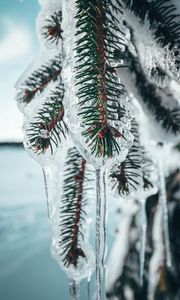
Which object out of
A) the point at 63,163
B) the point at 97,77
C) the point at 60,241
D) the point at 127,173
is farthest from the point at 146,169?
the point at 97,77

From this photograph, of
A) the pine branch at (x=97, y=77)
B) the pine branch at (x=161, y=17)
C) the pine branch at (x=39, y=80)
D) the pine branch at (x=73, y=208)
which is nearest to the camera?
the pine branch at (x=97, y=77)

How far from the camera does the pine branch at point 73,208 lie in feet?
3.92

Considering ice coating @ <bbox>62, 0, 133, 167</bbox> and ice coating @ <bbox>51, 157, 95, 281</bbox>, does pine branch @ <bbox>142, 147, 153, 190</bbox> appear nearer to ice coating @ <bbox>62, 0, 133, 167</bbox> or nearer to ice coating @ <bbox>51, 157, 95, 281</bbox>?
ice coating @ <bbox>51, 157, 95, 281</bbox>

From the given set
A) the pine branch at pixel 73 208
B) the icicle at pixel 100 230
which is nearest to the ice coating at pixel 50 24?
the pine branch at pixel 73 208

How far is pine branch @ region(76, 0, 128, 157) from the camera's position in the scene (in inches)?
30.8

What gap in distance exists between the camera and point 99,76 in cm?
83

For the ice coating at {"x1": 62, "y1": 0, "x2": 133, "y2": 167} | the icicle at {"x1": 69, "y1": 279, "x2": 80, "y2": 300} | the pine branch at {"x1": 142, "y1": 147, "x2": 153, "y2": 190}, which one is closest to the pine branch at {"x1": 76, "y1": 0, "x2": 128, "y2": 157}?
the ice coating at {"x1": 62, "y1": 0, "x2": 133, "y2": 167}

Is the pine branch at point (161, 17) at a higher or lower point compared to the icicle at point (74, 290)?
higher

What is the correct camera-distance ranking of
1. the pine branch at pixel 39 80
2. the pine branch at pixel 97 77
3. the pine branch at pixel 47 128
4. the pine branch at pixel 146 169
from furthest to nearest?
the pine branch at pixel 146 169 < the pine branch at pixel 39 80 < the pine branch at pixel 47 128 < the pine branch at pixel 97 77

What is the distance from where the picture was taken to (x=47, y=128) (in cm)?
106

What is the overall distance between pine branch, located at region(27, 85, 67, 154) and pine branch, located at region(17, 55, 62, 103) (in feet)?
0.61

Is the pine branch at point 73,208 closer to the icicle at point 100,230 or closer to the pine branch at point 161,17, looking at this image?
the icicle at point 100,230

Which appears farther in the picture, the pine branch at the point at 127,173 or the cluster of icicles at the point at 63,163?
the pine branch at the point at 127,173

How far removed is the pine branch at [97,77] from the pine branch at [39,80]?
0.45 m
